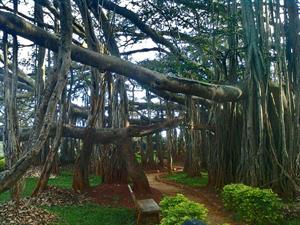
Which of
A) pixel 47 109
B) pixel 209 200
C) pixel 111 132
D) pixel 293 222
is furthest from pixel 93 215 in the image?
pixel 293 222

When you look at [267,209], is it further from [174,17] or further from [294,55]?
[174,17]

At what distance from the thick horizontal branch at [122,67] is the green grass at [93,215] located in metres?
2.33

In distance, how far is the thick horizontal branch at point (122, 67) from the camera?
5.14 metres

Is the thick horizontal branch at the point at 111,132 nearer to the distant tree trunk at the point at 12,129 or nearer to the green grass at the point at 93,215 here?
the green grass at the point at 93,215

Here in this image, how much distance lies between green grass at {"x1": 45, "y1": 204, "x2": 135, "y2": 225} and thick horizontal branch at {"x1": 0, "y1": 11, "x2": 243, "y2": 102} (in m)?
2.33

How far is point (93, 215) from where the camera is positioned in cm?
699

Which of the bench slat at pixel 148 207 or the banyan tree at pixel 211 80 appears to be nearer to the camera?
the bench slat at pixel 148 207

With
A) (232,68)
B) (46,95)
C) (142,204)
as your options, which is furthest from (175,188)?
(46,95)

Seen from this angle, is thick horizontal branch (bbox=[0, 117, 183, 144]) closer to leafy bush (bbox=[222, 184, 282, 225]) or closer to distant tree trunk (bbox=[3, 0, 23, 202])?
leafy bush (bbox=[222, 184, 282, 225])

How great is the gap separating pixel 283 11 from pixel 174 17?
2.38 metres

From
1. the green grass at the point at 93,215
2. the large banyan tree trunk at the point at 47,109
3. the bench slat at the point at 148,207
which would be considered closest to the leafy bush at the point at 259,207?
the bench slat at the point at 148,207

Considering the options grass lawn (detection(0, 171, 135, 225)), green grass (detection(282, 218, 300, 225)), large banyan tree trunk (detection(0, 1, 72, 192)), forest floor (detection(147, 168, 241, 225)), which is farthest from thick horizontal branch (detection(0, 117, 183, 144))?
large banyan tree trunk (detection(0, 1, 72, 192))

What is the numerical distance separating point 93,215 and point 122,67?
8.77ft

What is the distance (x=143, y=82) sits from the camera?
6.71 m
